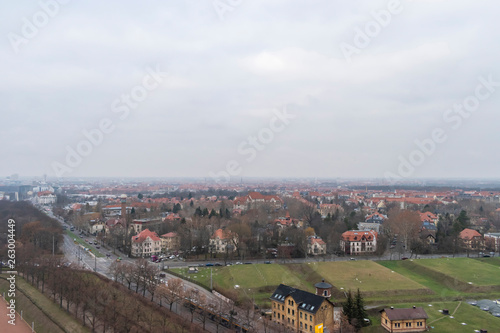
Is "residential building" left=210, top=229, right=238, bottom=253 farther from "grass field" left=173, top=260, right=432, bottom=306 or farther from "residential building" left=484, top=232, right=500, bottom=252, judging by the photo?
"residential building" left=484, top=232, right=500, bottom=252

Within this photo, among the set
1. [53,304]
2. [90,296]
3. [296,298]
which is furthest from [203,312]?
[53,304]

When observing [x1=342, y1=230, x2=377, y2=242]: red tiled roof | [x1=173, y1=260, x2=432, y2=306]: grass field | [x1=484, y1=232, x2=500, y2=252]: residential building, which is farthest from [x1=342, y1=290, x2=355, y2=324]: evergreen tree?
[x1=484, y1=232, x2=500, y2=252]: residential building

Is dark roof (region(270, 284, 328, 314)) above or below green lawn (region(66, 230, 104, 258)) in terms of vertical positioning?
above

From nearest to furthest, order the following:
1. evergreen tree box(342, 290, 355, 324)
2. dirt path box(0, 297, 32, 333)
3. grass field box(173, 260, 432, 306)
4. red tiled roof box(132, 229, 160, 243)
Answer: evergreen tree box(342, 290, 355, 324)
dirt path box(0, 297, 32, 333)
grass field box(173, 260, 432, 306)
red tiled roof box(132, 229, 160, 243)

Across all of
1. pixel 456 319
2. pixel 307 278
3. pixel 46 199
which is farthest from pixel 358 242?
pixel 46 199

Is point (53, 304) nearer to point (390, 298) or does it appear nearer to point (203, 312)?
point (203, 312)

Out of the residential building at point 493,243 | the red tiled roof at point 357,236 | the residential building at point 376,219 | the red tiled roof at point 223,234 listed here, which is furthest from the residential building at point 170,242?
the residential building at point 493,243

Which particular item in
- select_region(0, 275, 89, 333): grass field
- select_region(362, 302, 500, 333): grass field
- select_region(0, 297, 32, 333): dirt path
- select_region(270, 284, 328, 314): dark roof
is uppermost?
select_region(270, 284, 328, 314): dark roof

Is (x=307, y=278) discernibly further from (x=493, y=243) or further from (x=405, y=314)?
(x=493, y=243)
